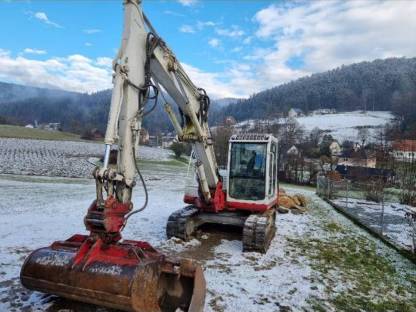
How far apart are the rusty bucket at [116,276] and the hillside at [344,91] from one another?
9576cm

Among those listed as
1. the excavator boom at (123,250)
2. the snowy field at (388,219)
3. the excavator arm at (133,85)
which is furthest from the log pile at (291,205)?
the excavator boom at (123,250)

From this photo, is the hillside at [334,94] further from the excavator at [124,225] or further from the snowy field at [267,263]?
the excavator at [124,225]

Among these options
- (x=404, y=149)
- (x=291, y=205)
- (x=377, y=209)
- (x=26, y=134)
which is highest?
(x=404, y=149)

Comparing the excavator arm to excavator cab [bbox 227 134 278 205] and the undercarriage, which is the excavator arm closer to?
excavator cab [bbox 227 134 278 205]

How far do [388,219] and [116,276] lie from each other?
1294cm

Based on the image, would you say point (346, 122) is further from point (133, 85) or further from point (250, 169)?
point (133, 85)

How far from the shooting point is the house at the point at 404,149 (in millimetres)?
22788

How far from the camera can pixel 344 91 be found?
382 feet

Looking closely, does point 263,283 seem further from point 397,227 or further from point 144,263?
point 397,227

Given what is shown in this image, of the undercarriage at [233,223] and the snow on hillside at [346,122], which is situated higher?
the snow on hillside at [346,122]

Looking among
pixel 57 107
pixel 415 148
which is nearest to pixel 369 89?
pixel 415 148

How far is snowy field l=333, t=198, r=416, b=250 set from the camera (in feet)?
35.2

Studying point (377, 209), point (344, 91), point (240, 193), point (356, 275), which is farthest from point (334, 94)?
point (356, 275)

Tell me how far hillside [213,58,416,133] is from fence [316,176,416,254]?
78649 millimetres
